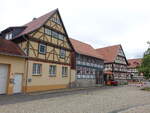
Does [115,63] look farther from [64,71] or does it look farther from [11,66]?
[11,66]

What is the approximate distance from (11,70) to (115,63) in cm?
2847

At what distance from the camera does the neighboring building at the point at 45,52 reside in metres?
17.8

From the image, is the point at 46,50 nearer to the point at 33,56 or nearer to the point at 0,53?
the point at 33,56

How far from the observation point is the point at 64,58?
75.4ft

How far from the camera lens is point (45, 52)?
1981cm

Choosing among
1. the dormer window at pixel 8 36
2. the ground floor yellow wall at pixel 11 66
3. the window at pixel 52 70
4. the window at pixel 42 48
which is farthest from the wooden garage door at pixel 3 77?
the window at pixel 52 70

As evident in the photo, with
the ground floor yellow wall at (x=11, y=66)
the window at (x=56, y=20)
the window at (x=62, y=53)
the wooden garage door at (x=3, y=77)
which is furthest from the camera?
the window at (x=62, y=53)

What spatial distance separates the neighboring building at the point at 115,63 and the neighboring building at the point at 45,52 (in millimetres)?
15453

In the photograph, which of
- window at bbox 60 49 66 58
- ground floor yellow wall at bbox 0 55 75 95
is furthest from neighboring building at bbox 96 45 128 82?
ground floor yellow wall at bbox 0 55 75 95

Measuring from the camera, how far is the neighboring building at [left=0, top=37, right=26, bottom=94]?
1537cm

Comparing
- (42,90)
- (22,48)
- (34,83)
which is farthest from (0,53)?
(42,90)

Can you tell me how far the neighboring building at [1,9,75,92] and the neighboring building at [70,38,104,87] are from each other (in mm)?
2320

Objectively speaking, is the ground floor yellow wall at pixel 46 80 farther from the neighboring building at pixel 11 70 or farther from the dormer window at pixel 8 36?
the dormer window at pixel 8 36

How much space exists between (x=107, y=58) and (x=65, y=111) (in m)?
32.6
